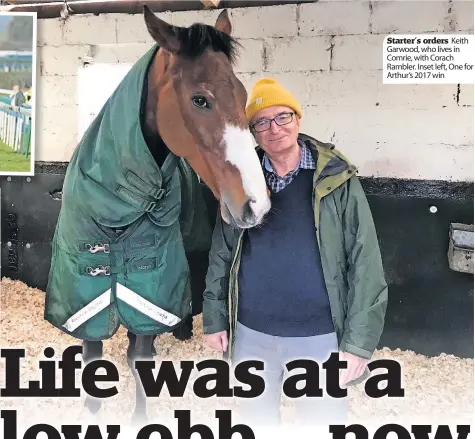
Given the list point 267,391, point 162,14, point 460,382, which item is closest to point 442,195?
point 460,382

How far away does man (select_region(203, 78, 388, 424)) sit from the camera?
0.81m

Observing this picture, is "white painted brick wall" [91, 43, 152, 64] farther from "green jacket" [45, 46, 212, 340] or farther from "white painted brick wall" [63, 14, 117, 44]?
"green jacket" [45, 46, 212, 340]

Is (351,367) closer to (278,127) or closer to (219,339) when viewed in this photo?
(219,339)

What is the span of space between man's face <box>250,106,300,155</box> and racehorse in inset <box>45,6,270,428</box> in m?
0.05

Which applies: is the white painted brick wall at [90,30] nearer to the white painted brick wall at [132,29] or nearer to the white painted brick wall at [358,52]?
the white painted brick wall at [132,29]

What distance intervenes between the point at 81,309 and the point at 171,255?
224 millimetres

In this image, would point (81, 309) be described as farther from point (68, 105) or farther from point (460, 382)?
point (460, 382)

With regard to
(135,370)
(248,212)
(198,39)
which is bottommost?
(135,370)

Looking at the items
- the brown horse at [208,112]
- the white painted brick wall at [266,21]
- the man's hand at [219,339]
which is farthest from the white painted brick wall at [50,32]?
the man's hand at [219,339]

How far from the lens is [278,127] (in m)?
0.79

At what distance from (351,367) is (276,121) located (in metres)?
0.48

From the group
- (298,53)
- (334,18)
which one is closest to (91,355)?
(298,53)

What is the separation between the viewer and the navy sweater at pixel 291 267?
818mm

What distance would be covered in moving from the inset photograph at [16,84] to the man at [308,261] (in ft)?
2.35
